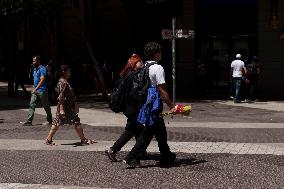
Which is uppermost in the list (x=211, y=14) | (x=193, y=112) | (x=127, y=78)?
(x=211, y=14)

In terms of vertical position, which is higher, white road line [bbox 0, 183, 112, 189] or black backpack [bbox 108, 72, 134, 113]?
black backpack [bbox 108, 72, 134, 113]

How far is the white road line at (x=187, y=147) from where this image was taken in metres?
9.98

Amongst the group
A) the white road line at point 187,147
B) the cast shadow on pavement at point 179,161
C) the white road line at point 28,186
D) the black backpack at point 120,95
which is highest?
the black backpack at point 120,95

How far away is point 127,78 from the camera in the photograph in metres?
8.62

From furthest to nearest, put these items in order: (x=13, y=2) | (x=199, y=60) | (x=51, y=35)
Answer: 1. (x=51, y=35)
2. (x=199, y=60)
3. (x=13, y=2)

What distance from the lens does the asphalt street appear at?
298 inches

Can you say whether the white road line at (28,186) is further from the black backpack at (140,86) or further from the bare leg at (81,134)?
the bare leg at (81,134)

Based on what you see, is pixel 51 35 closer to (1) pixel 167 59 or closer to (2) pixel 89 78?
(2) pixel 89 78

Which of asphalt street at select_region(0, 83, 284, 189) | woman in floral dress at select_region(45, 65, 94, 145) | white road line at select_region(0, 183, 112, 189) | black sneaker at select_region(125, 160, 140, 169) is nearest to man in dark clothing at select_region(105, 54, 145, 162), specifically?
asphalt street at select_region(0, 83, 284, 189)

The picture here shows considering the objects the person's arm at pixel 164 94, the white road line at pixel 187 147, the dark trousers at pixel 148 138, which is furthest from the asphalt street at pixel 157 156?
the person's arm at pixel 164 94

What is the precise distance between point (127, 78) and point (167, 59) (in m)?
17.7

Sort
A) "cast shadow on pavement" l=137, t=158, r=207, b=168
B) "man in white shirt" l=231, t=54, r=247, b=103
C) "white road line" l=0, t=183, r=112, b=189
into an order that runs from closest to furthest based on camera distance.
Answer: "white road line" l=0, t=183, r=112, b=189
"cast shadow on pavement" l=137, t=158, r=207, b=168
"man in white shirt" l=231, t=54, r=247, b=103

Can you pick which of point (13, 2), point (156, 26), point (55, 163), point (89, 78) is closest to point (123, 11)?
point (156, 26)

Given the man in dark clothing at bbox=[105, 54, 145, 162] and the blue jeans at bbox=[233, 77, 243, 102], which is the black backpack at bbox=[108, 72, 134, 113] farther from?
the blue jeans at bbox=[233, 77, 243, 102]
